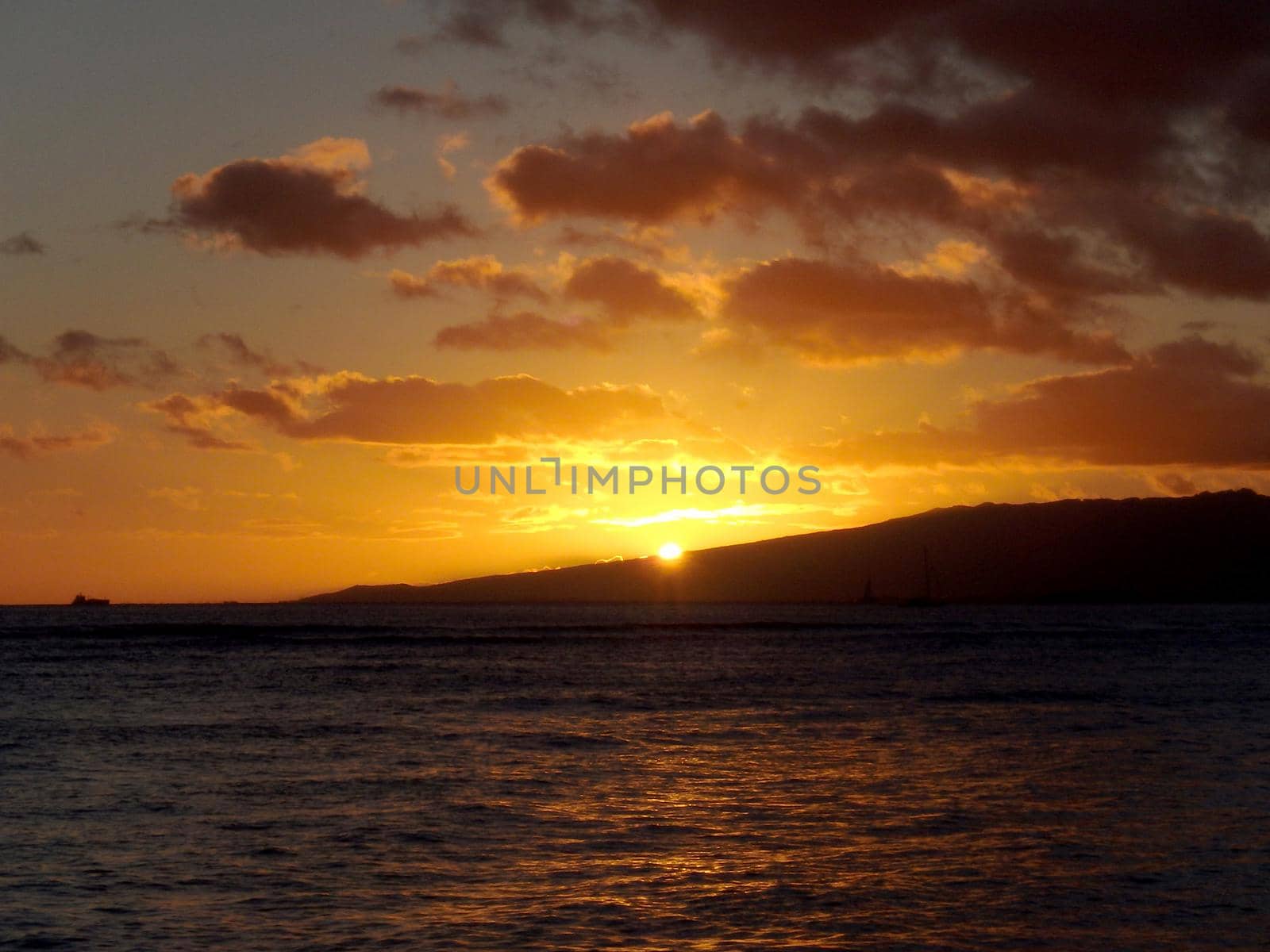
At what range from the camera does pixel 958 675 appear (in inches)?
2516

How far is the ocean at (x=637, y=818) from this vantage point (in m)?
16.4

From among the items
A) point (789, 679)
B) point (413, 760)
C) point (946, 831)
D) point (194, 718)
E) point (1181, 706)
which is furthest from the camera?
point (789, 679)

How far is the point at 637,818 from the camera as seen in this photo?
2356cm

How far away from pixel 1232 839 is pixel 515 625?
5686 inches

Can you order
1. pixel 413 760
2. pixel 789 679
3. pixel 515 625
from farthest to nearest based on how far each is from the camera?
1. pixel 515 625
2. pixel 789 679
3. pixel 413 760

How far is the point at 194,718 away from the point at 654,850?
87.1 feet

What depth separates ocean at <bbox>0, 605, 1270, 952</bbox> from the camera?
1644 cm

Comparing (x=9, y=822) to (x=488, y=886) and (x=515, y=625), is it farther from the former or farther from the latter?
(x=515, y=625)

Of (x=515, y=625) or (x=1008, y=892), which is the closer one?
(x=1008, y=892)

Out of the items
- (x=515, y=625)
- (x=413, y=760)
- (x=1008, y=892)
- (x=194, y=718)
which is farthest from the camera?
(x=515, y=625)

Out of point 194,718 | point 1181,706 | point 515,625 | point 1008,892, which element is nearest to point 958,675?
point 1181,706

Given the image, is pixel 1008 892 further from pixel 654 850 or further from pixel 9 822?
pixel 9 822

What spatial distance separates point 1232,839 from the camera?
21.2 metres

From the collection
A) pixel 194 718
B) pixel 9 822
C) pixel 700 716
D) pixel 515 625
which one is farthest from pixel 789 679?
pixel 515 625
